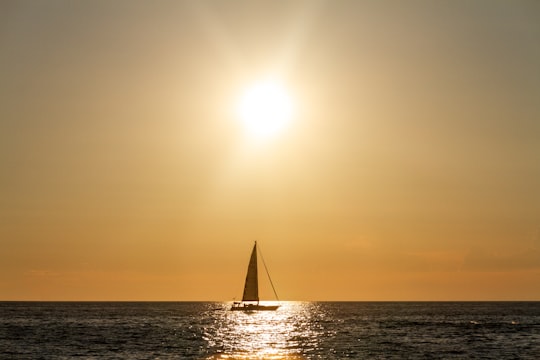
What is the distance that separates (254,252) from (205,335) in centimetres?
5942

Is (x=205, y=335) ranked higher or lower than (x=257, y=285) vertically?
lower

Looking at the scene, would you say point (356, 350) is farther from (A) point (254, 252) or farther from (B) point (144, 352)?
(A) point (254, 252)

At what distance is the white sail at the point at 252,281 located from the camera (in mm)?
194375

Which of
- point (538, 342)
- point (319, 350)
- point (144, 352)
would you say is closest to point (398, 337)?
point (538, 342)

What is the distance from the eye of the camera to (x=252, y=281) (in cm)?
19638

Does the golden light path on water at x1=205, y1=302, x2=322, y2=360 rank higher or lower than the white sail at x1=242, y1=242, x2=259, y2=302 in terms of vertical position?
lower

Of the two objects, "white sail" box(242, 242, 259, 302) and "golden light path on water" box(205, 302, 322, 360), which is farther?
"white sail" box(242, 242, 259, 302)

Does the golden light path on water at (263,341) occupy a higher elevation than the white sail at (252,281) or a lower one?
lower

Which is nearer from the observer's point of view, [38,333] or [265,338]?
[265,338]

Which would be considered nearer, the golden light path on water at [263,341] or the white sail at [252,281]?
the golden light path on water at [263,341]

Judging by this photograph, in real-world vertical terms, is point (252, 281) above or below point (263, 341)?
above

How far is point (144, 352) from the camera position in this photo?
98.1 m

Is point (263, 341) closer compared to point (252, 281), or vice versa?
point (263, 341)

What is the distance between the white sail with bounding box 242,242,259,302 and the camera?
638 feet
